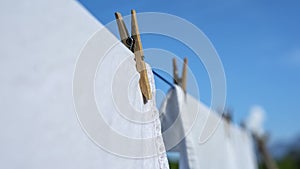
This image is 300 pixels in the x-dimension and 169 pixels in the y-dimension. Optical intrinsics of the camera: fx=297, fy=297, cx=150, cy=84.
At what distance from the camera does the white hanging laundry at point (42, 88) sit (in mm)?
413

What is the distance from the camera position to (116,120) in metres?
0.65

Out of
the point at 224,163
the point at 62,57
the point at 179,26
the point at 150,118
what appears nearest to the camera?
the point at 62,57

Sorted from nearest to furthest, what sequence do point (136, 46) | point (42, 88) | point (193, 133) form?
point (42, 88) → point (136, 46) → point (193, 133)

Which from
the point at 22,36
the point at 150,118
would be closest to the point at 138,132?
the point at 150,118

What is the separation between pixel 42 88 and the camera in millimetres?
467

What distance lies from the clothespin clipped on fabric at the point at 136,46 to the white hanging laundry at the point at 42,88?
0.65ft

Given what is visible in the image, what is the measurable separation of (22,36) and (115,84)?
0.27 metres

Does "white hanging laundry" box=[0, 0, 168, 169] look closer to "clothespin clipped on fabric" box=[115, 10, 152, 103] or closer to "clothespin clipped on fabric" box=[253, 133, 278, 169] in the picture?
"clothespin clipped on fabric" box=[115, 10, 152, 103]

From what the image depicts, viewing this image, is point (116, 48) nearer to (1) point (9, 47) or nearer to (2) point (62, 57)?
(2) point (62, 57)

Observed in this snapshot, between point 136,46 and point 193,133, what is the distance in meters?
0.52

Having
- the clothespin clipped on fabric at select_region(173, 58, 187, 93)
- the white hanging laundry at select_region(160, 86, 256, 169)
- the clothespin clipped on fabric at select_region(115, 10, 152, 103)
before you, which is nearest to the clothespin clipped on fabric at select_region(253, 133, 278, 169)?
the white hanging laundry at select_region(160, 86, 256, 169)

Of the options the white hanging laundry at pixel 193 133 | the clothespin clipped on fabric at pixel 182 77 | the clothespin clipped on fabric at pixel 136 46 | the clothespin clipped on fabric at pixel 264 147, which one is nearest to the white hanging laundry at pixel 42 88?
the clothespin clipped on fabric at pixel 136 46

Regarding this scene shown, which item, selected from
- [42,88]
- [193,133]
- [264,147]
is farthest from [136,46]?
[264,147]

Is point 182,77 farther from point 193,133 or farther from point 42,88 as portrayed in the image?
point 42,88
